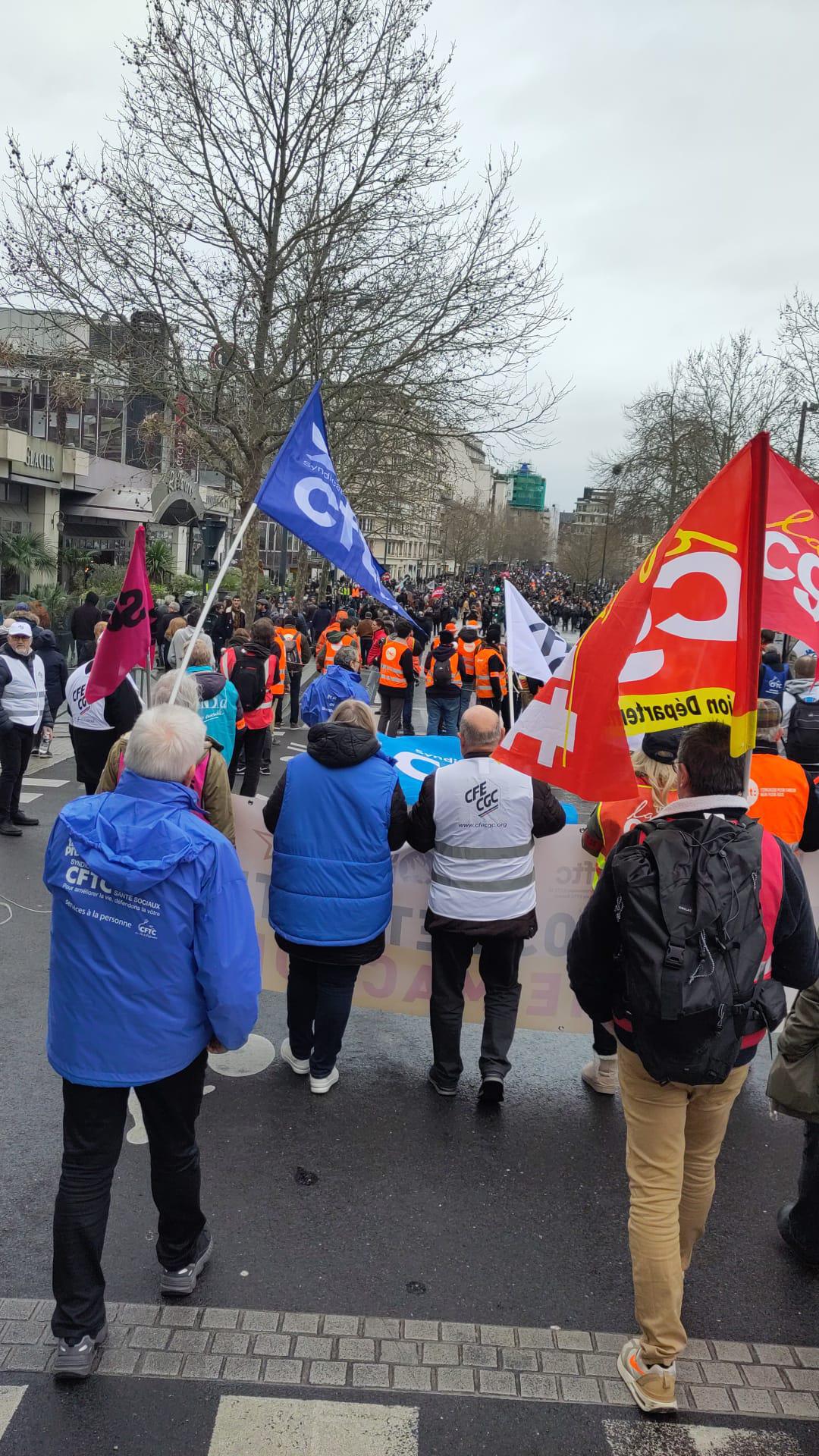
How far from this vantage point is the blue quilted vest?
14.5ft

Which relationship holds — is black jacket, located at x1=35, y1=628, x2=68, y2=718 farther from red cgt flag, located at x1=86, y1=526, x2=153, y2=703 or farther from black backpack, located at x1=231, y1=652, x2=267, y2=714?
red cgt flag, located at x1=86, y1=526, x2=153, y2=703

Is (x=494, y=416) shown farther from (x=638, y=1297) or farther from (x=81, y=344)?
(x=638, y=1297)

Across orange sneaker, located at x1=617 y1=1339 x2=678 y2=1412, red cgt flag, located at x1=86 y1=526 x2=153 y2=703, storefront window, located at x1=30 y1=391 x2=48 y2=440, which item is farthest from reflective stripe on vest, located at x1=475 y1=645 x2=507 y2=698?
storefront window, located at x1=30 y1=391 x2=48 y2=440

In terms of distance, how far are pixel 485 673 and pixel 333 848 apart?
10.9m

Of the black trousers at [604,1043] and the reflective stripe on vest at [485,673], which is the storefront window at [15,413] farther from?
the black trousers at [604,1043]

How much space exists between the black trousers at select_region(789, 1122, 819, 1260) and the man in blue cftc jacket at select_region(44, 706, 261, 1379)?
2.06 metres

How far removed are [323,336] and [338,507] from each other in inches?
602

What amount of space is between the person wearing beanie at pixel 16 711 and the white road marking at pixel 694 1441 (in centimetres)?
712

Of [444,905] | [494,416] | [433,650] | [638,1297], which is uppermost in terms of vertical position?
[494,416]

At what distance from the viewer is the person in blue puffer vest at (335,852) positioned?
14.5ft

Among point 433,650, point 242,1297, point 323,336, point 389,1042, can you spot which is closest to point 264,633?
point 433,650

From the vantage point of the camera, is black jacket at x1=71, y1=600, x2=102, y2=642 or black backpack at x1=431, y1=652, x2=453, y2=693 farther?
black jacket at x1=71, y1=600, x2=102, y2=642

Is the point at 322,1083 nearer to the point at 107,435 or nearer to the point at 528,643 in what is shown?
the point at 528,643

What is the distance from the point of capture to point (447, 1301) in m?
3.41
